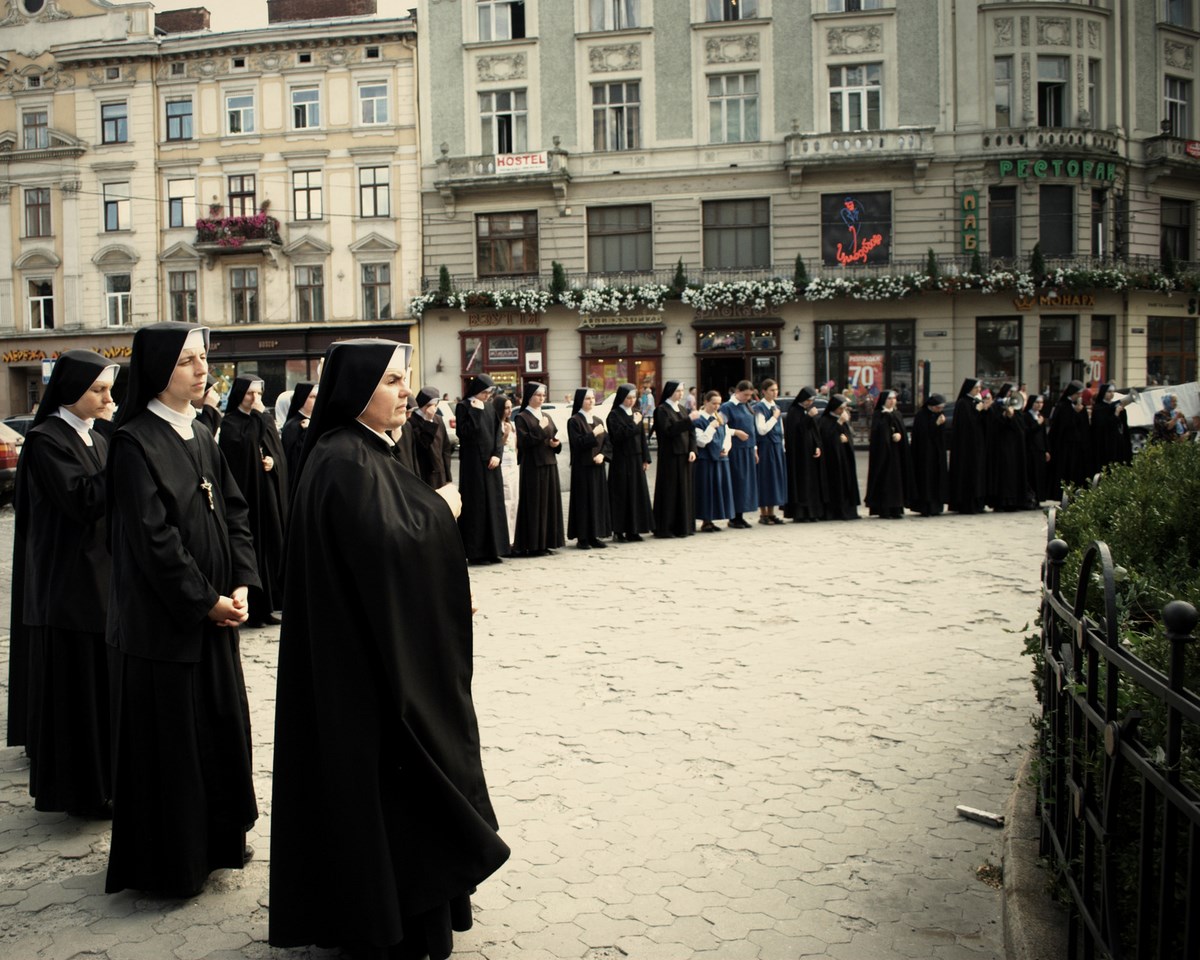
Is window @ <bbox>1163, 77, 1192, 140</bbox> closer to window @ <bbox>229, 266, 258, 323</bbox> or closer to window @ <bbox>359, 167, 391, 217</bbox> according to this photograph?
window @ <bbox>359, 167, 391, 217</bbox>

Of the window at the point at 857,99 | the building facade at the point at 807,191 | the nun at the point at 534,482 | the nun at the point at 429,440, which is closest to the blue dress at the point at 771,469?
the nun at the point at 534,482

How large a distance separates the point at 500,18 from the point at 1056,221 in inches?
727

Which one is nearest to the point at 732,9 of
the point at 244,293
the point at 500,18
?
the point at 500,18

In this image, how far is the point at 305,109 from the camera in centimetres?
3628

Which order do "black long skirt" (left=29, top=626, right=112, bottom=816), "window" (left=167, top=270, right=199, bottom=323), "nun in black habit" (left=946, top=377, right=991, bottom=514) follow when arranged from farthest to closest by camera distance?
1. "window" (left=167, top=270, right=199, bottom=323)
2. "nun in black habit" (left=946, top=377, right=991, bottom=514)
3. "black long skirt" (left=29, top=626, right=112, bottom=816)

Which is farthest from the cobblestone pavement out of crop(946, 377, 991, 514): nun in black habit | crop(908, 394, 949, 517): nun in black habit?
crop(946, 377, 991, 514): nun in black habit

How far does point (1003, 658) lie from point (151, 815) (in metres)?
5.51

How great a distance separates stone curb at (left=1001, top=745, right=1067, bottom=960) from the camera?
3.22 m

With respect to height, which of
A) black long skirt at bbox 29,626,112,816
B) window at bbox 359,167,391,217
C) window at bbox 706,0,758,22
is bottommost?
black long skirt at bbox 29,626,112,816

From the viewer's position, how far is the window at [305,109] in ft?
119

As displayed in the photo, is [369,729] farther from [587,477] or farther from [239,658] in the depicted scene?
[587,477]

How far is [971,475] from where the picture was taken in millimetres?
16719

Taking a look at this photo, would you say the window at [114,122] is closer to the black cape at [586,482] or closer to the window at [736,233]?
the window at [736,233]

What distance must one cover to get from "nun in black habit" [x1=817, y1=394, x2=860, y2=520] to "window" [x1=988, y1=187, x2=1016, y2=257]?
19037 mm
